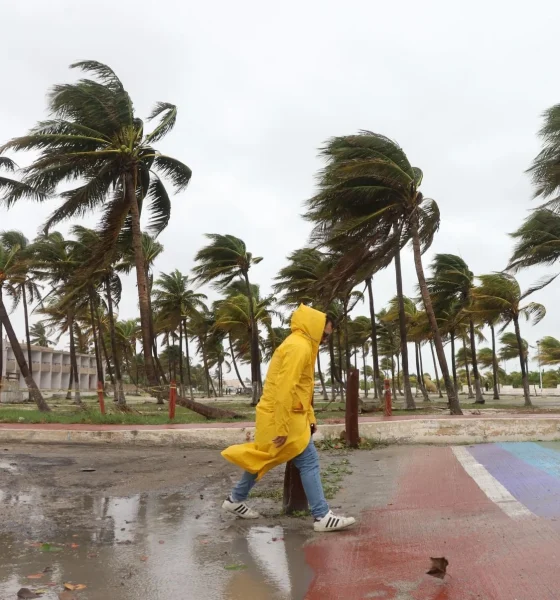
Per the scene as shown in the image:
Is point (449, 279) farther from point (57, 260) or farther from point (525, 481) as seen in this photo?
point (525, 481)

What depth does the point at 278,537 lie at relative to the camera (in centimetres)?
444

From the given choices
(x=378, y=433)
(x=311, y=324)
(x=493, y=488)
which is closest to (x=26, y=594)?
(x=311, y=324)

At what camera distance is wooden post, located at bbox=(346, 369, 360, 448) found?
318 inches

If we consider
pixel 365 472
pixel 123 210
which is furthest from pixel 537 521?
pixel 123 210

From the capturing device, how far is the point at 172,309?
38.5m

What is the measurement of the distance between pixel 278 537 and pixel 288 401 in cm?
96

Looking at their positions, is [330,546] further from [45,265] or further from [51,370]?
[51,370]

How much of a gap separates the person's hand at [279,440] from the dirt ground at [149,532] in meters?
0.65

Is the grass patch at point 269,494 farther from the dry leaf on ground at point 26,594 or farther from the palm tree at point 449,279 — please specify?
the palm tree at point 449,279

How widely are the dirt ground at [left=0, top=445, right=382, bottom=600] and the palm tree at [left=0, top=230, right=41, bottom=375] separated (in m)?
20.2

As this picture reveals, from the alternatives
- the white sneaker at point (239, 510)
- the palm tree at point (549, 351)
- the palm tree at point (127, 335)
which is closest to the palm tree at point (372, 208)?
the white sneaker at point (239, 510)

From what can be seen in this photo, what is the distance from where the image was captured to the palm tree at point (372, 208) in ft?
58.5

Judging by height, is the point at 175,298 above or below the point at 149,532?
above

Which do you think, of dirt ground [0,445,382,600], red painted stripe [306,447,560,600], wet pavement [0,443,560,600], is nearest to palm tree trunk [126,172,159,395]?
dirt ground [0,445,382,600]
